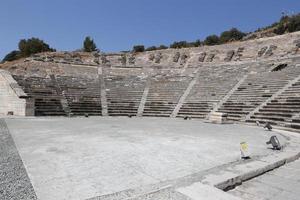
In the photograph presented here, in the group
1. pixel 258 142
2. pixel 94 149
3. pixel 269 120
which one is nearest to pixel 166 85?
pixel 269 120

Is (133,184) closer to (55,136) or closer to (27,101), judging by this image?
(55,136)

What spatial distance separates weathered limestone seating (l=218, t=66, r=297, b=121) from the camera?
1933 cm

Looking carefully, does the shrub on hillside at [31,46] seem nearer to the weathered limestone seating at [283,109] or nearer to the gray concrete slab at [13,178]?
the weathered limestone seating at [283,109]

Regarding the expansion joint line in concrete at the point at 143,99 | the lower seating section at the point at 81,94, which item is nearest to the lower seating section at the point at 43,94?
the lower seating section at the point at 81,94

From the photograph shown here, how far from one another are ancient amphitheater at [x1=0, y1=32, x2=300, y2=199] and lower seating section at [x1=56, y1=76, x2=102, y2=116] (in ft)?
0.28

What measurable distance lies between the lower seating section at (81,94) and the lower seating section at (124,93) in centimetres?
100

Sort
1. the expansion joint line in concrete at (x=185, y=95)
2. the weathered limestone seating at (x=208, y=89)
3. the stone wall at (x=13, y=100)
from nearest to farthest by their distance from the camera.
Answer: the stone wall at (x=13, y=100)
the weathered limestone seating at (x=208, y=89)
the expansion joint line in concrete at (x=185, y=95)

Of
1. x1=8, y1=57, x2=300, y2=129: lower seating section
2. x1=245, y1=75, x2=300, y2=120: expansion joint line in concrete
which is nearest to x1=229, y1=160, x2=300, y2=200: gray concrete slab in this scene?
x1=8, y1=57, x2=300, y2=129: lower seating section

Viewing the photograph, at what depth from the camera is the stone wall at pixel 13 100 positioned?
19656 millimetres

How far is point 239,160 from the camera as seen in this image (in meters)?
7.48

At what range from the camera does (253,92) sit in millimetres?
20938

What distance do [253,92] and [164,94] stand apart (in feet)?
24.7

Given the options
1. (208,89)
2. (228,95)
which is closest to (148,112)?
(208,89)

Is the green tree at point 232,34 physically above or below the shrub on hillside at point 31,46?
above
